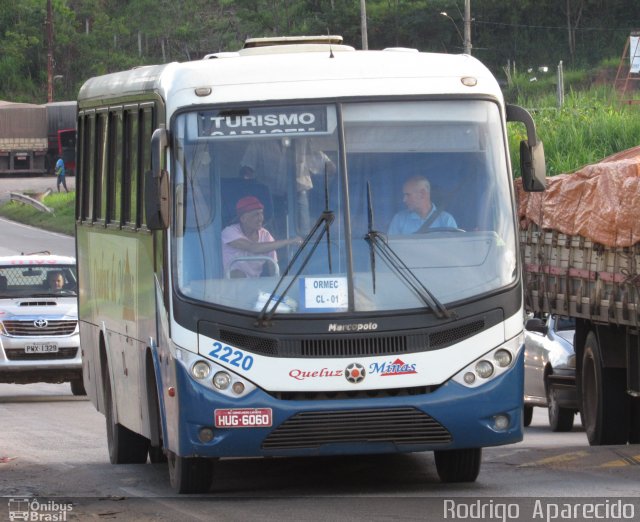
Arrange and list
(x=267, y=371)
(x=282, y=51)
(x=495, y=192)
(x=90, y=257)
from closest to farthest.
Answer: (x=267, y=371)
(x=495, y=192)
(x=282, y=51)
(x=90, y=257)

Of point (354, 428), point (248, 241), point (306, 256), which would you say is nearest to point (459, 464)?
point (354, 428)

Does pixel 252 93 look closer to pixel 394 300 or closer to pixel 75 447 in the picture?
pixel 394 300

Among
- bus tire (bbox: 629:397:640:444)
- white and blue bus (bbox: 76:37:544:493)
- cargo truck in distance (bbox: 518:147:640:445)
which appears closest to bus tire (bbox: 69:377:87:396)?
cargo truck in distance (bbox: 518:147:640:445)

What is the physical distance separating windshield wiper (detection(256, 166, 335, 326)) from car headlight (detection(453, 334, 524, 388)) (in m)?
1.01

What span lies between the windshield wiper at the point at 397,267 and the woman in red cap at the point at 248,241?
45 centimetres

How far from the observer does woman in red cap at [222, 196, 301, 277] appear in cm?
998

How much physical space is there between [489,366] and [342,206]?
1.30 metres

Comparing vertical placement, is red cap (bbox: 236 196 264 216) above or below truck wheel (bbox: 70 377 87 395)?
above

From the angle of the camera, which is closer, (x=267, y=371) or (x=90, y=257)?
(x=267, y=371)

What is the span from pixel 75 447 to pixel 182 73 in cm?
553

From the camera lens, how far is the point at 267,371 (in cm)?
973

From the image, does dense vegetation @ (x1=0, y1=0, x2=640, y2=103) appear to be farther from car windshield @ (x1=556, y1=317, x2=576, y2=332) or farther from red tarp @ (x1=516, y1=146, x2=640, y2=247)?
red tarp @ (x1=516, y1=146, x2=640, y2=247)

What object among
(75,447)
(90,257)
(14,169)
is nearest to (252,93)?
(90,257)

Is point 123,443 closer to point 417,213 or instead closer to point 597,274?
point 597,274
